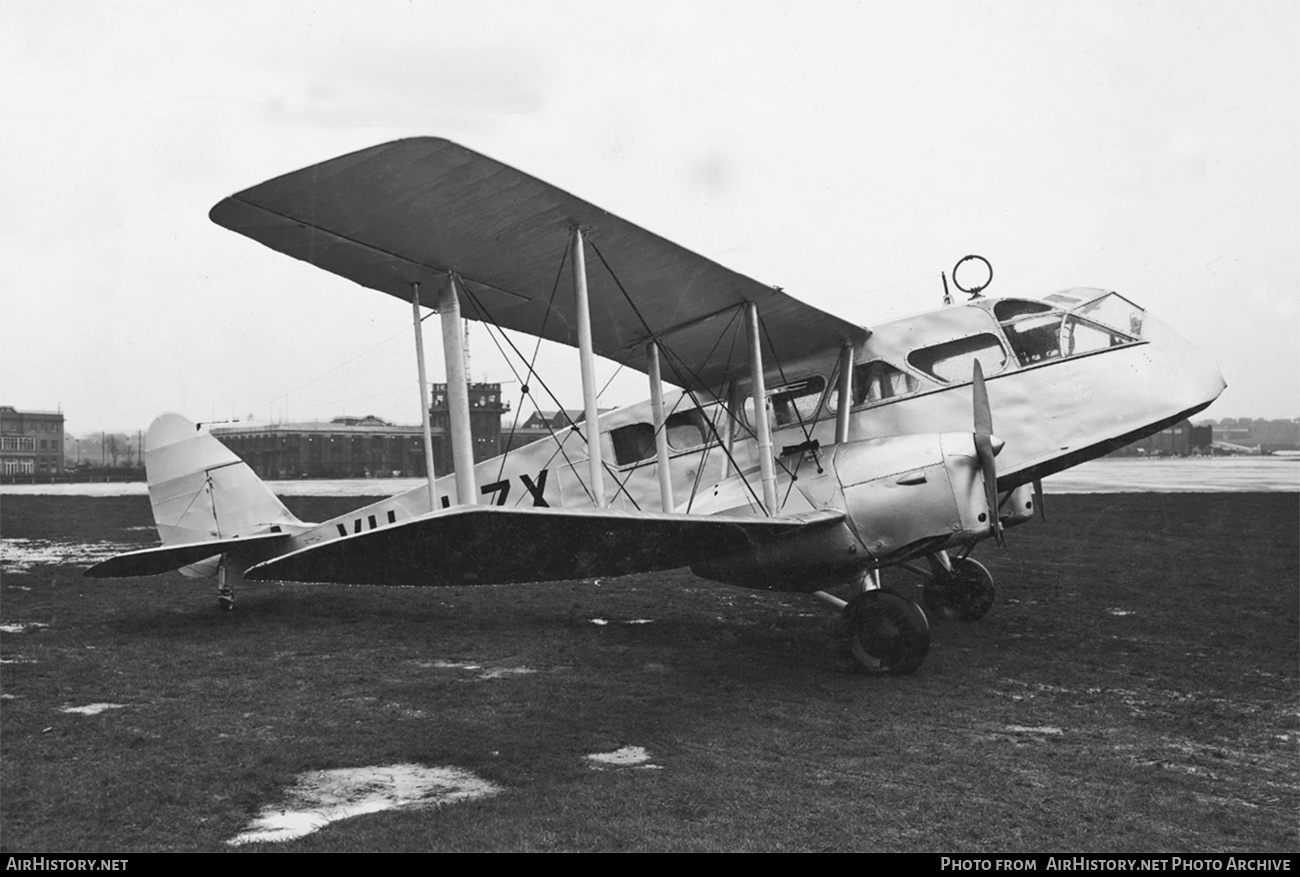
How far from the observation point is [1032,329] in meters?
7.97

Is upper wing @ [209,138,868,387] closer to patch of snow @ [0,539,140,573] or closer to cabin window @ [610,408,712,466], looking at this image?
cabin window @ [610,408,712,466]

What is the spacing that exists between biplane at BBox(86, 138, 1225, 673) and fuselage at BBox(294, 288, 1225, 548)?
0.8 inches

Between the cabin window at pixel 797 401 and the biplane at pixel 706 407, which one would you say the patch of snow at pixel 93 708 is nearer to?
the biplane at pixel 706 407

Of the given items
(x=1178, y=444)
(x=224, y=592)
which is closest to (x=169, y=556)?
(x=224, y=592)

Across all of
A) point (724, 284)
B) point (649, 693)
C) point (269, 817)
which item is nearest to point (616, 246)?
point (724, 284)

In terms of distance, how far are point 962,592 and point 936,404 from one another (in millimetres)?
2742

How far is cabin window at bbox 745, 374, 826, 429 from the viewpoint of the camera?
8.62 m

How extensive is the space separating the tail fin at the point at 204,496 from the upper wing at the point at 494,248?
4.49 metres

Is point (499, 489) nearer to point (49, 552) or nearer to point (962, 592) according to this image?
point (962, 592)

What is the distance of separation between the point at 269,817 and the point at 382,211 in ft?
10.9

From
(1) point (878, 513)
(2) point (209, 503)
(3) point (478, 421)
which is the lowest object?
(1) point (878, 513)

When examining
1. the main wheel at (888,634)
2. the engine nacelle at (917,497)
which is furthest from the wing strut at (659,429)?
the main wheel at (888,634)

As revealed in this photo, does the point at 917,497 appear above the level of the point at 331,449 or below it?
below

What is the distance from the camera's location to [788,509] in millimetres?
7887
